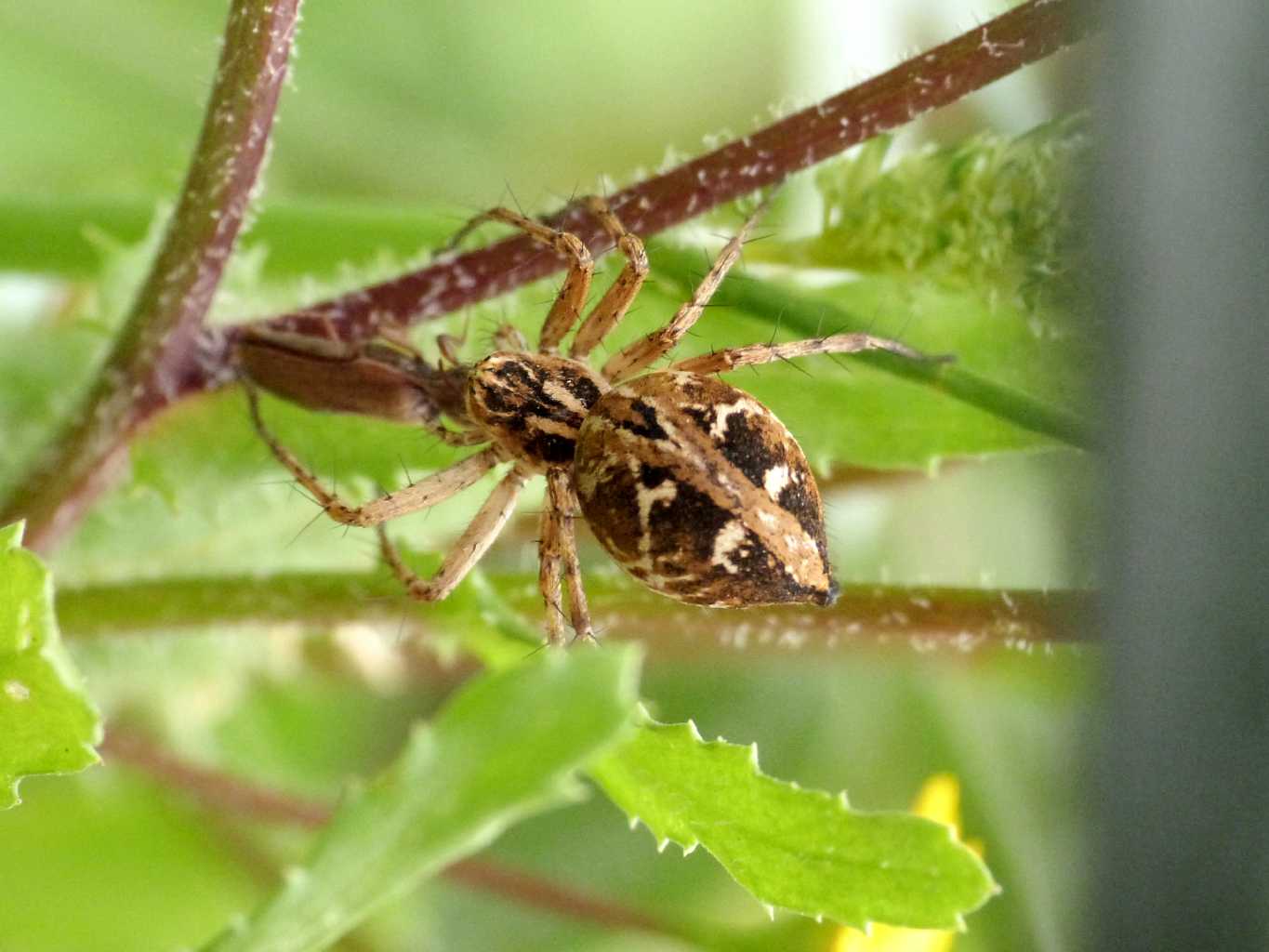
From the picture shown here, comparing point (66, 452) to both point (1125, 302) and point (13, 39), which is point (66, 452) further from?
point (13, 39)

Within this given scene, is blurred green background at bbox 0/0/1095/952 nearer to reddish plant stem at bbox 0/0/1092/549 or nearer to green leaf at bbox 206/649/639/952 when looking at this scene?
reddish plant stem at bbox 0/0/1092/549

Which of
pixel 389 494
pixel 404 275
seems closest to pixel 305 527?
pixel 389 494

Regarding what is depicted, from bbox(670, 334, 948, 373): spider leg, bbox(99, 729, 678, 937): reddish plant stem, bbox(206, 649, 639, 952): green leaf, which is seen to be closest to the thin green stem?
bbox(670, 334, 948, 373): spider leg

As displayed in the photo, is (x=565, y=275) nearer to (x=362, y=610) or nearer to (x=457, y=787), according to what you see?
(x=362, y=610)

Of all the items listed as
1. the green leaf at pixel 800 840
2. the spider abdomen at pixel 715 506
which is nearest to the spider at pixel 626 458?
the spider abdomen at pixel 715 506

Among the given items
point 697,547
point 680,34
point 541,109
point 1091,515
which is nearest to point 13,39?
point 541,109

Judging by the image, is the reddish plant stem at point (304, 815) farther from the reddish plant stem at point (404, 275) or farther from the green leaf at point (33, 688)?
the green leaf at point (33, 688)

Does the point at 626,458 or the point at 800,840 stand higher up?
the point at 626,458
